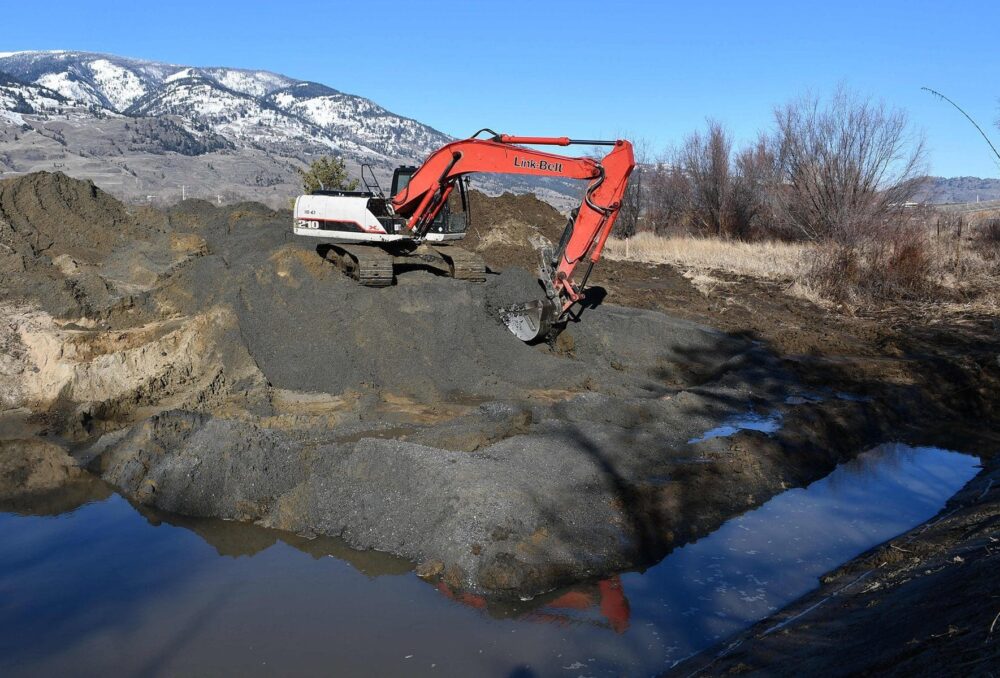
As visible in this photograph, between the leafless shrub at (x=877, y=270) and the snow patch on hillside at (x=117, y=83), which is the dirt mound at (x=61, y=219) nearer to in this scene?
the leafless shrub at (x=877, y=270)

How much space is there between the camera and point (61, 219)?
655 inches

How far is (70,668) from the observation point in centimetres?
593

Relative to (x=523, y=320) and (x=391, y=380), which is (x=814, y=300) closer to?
(x=523, y=320)

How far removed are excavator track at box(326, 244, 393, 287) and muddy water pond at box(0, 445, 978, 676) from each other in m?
5.53

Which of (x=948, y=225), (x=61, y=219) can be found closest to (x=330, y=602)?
(x=61, y=219)

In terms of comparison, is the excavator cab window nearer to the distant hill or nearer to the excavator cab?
the excavator cab

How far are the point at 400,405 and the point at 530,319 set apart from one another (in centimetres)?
340

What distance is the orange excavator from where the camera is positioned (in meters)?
12.8

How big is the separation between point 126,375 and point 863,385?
34.8 ft

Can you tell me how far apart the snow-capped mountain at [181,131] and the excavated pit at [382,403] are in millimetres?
40684

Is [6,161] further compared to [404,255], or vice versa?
[6,161]

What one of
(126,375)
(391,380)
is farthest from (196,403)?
(391,380)

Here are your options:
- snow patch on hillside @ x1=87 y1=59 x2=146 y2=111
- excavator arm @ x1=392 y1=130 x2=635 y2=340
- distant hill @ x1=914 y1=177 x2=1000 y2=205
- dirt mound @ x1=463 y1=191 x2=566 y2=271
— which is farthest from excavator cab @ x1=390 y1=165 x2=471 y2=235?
snow patch on hillside @ x1=87 y1=59 x2=146 y2=111

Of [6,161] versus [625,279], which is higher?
[6,161]
